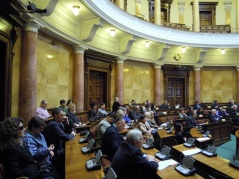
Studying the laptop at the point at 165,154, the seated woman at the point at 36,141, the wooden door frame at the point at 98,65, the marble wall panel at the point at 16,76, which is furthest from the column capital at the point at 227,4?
the seated woman at the point at 36,141

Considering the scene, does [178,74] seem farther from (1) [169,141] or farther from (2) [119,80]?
(1) [169,141]

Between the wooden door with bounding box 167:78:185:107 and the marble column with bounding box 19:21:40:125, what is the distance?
35.3ft

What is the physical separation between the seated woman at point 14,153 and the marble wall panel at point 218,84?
1458 centimetres

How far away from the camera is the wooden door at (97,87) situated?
10.3 meters

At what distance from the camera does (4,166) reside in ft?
7.25

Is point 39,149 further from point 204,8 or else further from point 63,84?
point 204,8

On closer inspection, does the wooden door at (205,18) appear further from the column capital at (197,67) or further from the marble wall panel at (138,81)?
the marble wall panel at (138,81)

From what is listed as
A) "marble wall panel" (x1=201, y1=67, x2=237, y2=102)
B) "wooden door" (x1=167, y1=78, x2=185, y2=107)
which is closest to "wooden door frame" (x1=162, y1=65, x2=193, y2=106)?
"wooden door" (x1=167, y1=78, x2=185, y2=107)

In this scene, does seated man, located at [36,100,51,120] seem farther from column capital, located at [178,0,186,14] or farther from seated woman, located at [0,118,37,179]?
column capital, located at [178,0,186,14]

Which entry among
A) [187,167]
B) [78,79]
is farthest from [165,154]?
[78,79]

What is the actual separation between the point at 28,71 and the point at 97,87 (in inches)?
211

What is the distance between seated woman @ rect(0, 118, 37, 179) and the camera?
2.23 metres

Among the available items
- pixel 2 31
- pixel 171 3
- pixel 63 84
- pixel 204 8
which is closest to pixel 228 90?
pixel 204 8

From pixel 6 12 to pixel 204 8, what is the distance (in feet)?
51.9
